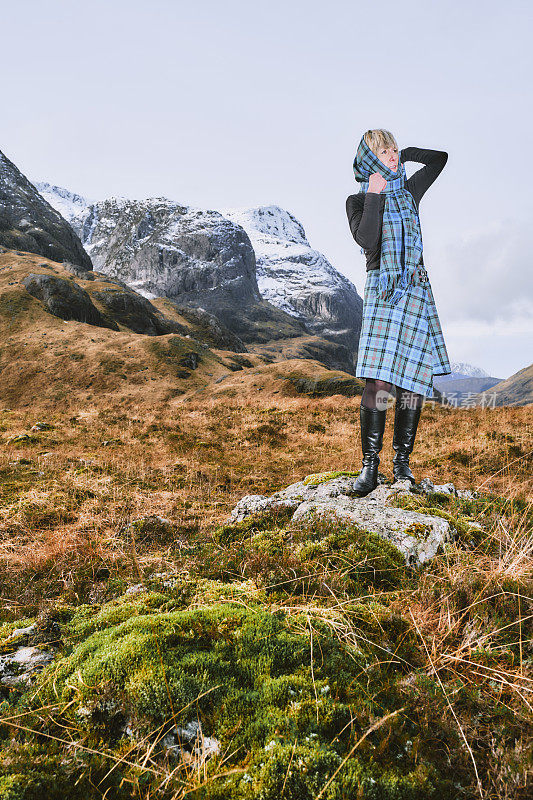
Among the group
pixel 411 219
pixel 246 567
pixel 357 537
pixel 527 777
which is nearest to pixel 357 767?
pixel 527 777

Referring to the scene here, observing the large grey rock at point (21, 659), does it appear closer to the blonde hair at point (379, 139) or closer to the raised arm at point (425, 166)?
the blonde hair at point (379, 139)

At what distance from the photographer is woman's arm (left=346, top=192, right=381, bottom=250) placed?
12.1ft

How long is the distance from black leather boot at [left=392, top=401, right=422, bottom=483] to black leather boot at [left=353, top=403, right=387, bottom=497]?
309mm

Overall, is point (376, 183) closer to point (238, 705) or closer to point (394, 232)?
point (394, 232)

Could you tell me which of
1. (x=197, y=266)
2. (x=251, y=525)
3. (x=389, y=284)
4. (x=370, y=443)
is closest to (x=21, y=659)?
(x=251, y=525)

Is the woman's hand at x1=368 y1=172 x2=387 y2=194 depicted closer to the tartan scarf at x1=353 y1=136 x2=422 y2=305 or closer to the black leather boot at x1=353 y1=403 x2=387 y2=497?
A: the tartan scarf at x1=353 y1=136 x2=422 y2=305

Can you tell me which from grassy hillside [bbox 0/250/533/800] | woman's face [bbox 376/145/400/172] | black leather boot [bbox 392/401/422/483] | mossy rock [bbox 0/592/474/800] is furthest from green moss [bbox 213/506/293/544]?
woman's face [bbox 376/145/400/172]

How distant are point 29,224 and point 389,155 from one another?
108 meters

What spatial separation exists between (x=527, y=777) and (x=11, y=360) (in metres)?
40.4

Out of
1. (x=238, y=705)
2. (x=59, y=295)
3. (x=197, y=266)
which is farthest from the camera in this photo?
(x=197, y=266)

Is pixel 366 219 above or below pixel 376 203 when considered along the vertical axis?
below

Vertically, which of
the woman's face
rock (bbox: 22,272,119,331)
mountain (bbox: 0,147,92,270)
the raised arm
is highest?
mountain (bbox: 0,147,92,270)

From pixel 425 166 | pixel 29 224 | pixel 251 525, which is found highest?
pixel 29 224

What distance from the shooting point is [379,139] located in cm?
373
